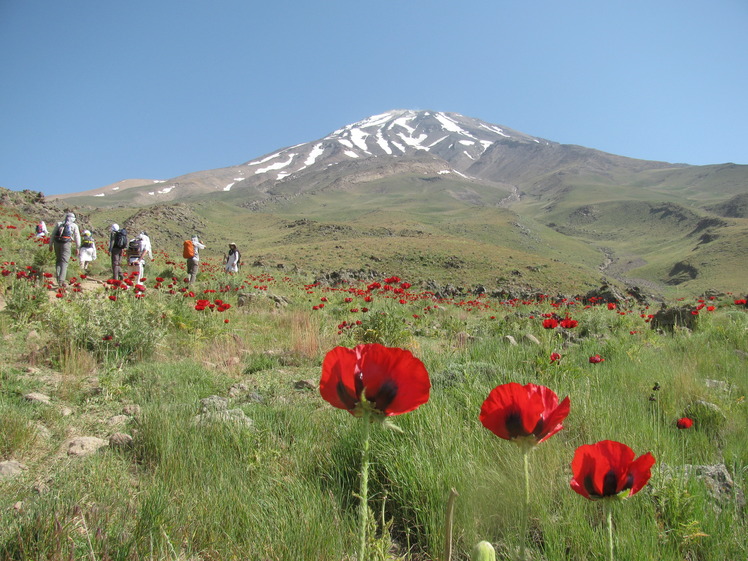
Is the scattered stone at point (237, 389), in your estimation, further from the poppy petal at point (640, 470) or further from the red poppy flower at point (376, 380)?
the poppy petal at point (640, 470)

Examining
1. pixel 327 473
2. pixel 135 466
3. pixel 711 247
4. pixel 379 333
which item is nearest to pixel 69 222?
pixel 379 333

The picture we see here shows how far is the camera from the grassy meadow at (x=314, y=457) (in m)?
1.41

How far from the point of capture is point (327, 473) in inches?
74.6

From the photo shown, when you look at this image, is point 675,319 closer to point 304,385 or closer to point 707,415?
point 707,415

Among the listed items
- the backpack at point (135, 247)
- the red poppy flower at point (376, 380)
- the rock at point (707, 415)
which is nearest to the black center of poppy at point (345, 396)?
the red poppy flower at point (376, 380)

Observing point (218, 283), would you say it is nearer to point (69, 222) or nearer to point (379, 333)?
point (69, 222)

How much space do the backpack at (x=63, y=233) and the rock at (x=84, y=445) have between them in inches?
275

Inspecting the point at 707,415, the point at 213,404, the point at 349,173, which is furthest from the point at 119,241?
the point at 349,173

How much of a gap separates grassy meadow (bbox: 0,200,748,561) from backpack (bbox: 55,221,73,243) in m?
4.00

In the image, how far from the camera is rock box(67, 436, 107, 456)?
7.77 ft

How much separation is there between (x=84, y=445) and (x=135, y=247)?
8432 mm

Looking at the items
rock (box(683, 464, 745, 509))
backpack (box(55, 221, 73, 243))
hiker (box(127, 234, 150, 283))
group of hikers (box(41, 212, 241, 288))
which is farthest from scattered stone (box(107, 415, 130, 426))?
hiker (box(127, 234, 150, 283))

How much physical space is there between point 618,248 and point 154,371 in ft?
290

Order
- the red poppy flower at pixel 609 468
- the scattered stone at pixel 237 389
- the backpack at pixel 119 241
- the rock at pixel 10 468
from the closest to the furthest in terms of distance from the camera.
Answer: the red poppy flower at pixel 609 468
the rock at pixel 10 468
the scattered stone at pixel 237 389
the backpack at pixel 119 241
